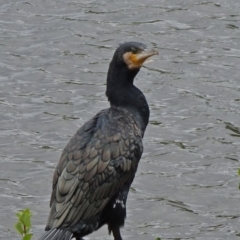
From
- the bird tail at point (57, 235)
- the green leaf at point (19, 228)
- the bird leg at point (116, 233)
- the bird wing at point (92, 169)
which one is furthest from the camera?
the bird leg at point (116, 233)

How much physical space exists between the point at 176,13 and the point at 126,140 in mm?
6261

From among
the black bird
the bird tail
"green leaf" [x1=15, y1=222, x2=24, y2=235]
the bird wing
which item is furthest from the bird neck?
"green leaf" [x1=15, y1=222, x2=24, y2=235]

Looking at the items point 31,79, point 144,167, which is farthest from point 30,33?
point 144,167

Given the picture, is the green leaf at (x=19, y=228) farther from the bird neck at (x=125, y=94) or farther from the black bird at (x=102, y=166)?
the bird neck at (x=125, y=94)

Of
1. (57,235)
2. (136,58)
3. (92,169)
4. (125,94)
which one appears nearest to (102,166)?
(92,169)

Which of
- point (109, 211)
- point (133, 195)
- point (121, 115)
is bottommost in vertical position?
point (133, 195)

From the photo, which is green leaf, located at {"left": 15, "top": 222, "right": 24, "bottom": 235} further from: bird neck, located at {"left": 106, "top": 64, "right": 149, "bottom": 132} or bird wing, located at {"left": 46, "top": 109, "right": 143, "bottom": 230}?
bird neck, located at {"left": 106, "top": 64, "right": 149, "bottom": 132}

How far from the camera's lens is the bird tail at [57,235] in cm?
782

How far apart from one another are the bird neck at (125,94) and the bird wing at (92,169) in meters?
0.28

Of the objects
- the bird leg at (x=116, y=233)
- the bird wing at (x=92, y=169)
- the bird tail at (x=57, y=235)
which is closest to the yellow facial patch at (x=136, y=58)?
the bird wing at (x=92, y=169)

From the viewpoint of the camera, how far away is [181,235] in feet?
31.4

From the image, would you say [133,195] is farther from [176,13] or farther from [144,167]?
[176,13]

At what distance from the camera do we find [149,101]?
39.8 feet

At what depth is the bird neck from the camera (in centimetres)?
872
